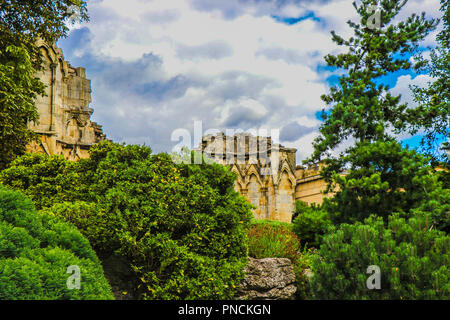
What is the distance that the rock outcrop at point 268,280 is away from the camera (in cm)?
928

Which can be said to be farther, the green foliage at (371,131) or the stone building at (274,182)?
the stone building at (274,182)

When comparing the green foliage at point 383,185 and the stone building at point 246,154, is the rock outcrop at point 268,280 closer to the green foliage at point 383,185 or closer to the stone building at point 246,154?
the green foliage at point 383,185

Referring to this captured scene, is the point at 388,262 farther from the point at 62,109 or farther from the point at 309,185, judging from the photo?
the point at 62,109

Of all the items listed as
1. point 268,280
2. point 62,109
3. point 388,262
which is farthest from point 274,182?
point 388,262

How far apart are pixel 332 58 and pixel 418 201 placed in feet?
17.8

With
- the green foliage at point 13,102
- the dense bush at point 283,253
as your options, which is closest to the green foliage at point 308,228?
the dense bush at point 283,253

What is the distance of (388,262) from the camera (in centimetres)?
692

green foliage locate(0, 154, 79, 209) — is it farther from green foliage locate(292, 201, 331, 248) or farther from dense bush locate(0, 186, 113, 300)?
green foliage locate(292, 201, 331, 248)

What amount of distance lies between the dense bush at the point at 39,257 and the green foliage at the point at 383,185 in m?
6.26

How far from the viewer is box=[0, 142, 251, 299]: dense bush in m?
7.83

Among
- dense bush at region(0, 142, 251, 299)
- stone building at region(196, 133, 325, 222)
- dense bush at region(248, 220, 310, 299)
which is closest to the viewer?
dense bush at region(0, 142, 251, 299)

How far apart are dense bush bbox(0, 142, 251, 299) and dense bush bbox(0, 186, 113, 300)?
42.8 inches

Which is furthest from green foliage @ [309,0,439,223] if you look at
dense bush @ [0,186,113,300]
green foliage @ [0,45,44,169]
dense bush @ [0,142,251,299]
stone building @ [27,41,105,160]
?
stone building @ [27,41,105,160]
